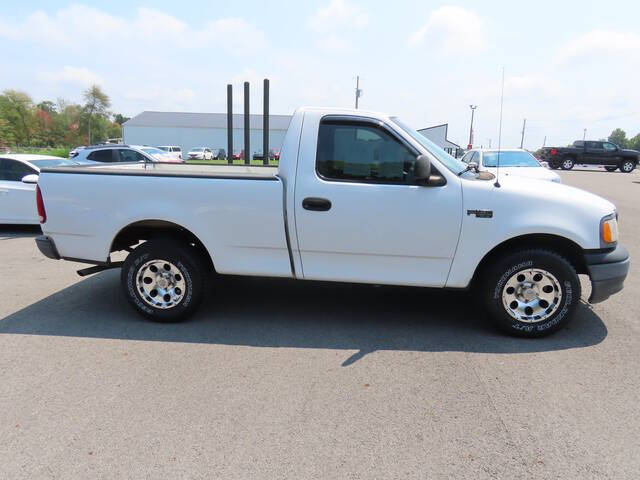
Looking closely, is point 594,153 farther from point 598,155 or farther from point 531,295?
point 531,295

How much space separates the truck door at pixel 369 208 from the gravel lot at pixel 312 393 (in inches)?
26.9

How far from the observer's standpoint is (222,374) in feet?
11.1

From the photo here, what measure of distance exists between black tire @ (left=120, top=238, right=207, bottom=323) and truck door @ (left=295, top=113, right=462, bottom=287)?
1.09 metres

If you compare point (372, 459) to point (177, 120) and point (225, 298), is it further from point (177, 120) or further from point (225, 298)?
point (177, 120)

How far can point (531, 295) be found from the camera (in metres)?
4.01

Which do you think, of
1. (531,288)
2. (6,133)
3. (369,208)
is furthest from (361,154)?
(6,133)

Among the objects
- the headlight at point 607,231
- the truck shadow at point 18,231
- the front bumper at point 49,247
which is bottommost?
the truck shadow at point 18,231

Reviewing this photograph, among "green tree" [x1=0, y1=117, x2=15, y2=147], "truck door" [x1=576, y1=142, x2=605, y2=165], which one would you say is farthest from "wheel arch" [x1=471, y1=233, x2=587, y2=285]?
"green tree" [x1=0, y1=117, x2=15, y2=147]

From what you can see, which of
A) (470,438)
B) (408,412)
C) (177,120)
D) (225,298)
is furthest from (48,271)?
(177,120)

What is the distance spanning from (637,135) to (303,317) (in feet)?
524

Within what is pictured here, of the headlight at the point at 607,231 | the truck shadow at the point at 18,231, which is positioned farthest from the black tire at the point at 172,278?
the truck shadow at the point at 18,231

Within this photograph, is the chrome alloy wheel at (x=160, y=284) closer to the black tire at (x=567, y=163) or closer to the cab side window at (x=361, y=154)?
the cab side window at (x=361, y=154)

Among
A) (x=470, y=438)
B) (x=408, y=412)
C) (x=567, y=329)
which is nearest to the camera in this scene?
(x=470, y=438)

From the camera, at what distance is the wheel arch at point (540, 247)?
397cm
